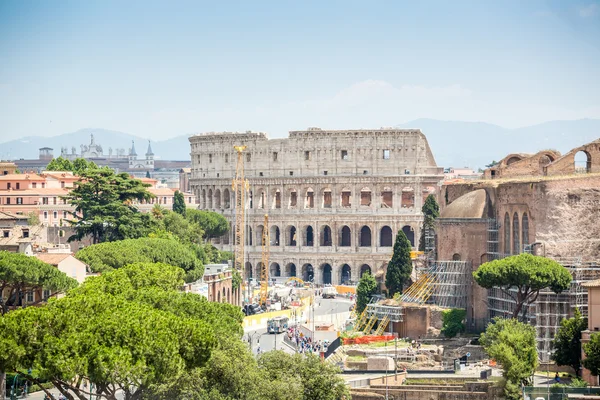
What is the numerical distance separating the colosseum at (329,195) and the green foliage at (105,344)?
7716cm

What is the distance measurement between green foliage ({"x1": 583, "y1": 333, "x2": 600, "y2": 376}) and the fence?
215 cm

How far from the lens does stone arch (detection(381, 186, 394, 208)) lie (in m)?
128

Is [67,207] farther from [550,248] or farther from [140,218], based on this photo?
[550,248]

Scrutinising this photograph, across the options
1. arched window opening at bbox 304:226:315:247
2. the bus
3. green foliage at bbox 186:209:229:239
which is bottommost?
the bus

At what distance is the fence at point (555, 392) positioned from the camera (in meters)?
50.8

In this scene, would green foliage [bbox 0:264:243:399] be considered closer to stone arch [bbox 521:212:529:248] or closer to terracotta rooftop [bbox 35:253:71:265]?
terracotta rooftop [bbox 35:253:71:265]

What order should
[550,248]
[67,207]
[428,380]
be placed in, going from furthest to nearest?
[67,207] → [550,248] → [428,380]

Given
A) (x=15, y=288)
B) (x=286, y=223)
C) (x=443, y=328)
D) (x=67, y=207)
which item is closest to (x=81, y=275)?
(x=15, y=288)

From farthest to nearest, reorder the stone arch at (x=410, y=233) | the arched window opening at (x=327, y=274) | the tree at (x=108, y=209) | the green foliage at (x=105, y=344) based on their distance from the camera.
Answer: the arched window opening at (x=327, y=274) < the stone arch at (x=410, y=233) < the tree at (x=108, y=209) < the green foliage at (x=105, y=344)

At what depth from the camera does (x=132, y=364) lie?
4222 cm

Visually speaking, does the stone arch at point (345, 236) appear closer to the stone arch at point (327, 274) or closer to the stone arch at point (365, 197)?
the stone arch at point (365, 197)

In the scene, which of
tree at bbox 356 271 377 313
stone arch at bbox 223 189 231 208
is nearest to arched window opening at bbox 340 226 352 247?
stone arch at bbox 223 189 231 208

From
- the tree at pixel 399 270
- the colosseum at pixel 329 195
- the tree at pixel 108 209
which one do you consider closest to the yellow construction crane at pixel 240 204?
the colosseum at pixel 329 195

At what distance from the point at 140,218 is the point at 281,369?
48837 millimetres
